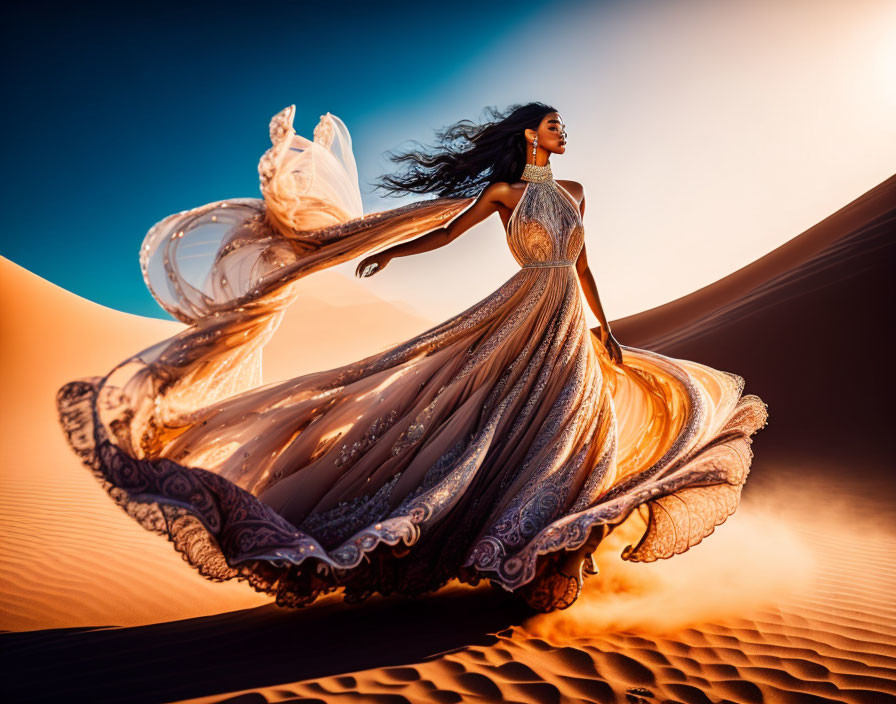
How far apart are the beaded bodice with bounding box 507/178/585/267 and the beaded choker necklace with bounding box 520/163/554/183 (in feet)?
0.10

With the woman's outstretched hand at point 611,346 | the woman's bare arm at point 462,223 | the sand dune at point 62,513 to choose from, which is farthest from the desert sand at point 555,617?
the woman's bare arm at point 462,223

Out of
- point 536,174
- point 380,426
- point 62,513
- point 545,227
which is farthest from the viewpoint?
point 62,513

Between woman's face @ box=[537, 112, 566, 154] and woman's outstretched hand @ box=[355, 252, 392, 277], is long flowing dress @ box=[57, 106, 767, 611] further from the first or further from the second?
woman's face @ box=[537, 112, 566, 154]

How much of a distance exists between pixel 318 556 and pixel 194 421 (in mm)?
1297

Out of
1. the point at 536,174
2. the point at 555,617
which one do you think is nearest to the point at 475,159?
the point at 536,174

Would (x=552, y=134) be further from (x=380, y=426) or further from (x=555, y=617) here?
(x=555, y=617)

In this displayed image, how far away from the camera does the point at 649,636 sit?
3531 mm

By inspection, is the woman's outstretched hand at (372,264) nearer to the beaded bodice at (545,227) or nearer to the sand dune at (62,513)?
the sand dune at (62,513)

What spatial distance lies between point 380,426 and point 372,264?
1.16 meters

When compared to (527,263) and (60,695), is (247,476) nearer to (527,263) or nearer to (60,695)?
(60,695)

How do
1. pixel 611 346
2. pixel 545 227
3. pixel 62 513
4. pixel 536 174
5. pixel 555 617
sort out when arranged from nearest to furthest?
1. pixel 555 617
2. pixel 545 227
3. pixel 536 174
4. pixel 611 346
5. pixel 62 513

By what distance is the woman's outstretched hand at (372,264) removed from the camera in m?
4.57

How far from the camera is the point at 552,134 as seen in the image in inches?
188

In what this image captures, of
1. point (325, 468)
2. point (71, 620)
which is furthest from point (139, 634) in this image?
point (325, 468)
